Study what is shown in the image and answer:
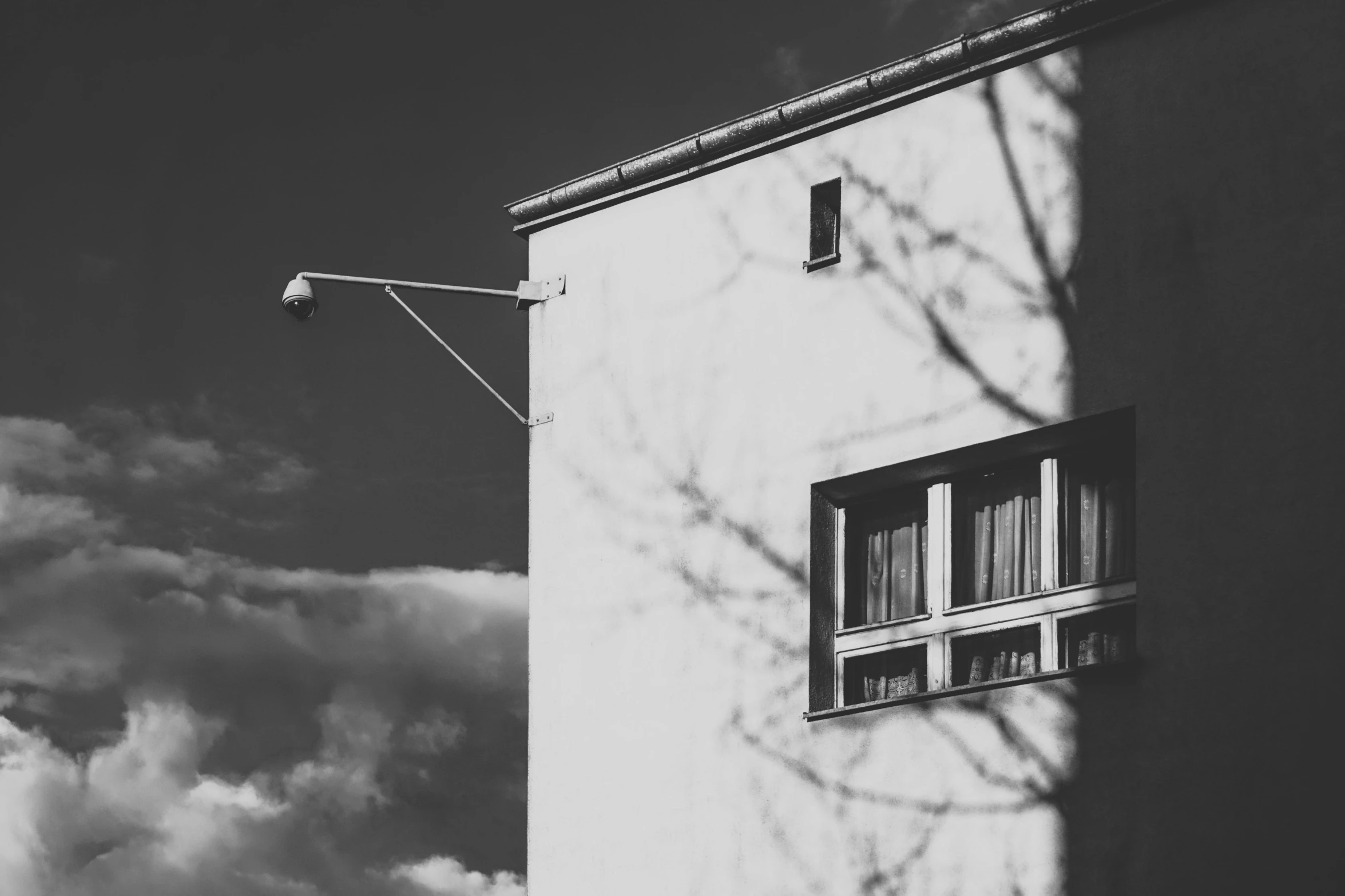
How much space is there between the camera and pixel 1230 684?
1021 centimetres

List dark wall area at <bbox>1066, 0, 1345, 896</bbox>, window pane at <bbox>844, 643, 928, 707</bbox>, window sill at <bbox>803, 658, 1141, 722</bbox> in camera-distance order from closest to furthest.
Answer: dark wall area at <bbox>1066, 0, 1345, 896</bbox> < window sill at <bbox>803, 658, 1141, 722</bbox> < window pane at <bbox>844, 643, 928, 707</bbox>

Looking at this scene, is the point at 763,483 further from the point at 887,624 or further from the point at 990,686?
the point at 990,686

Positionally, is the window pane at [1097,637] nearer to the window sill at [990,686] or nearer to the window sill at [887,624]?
the window sill at [990,686]

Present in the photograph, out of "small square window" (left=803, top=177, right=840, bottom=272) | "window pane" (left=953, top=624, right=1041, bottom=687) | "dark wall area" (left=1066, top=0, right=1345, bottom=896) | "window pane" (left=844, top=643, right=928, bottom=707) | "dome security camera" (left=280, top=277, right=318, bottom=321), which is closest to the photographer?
"dark wall area" (left=1066, top=0, right=1345, bottom=896)

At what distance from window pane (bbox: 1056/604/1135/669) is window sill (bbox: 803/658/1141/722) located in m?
0.09

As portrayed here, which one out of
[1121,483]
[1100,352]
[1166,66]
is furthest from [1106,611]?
[1166,66]

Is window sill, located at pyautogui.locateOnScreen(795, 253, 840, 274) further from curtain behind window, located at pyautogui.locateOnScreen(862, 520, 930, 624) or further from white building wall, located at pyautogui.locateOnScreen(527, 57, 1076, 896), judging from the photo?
curtain behind window, located at pyautogui.locateOnScreen(862, 520, 930, 624)

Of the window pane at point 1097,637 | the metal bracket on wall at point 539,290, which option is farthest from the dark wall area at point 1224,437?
the metal bracket on wall at point 539,290

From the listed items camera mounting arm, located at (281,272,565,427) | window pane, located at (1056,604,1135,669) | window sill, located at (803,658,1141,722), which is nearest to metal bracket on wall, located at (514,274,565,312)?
camera mounting arm, located at (281,272,565,427)

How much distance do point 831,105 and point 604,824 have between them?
16.6 feet

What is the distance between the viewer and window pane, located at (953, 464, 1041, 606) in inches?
456

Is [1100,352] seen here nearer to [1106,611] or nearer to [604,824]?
[1106,611]

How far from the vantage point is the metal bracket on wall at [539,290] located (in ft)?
47.0

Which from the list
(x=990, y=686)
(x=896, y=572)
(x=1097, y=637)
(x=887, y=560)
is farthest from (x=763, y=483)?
(x=1097, y=637)
